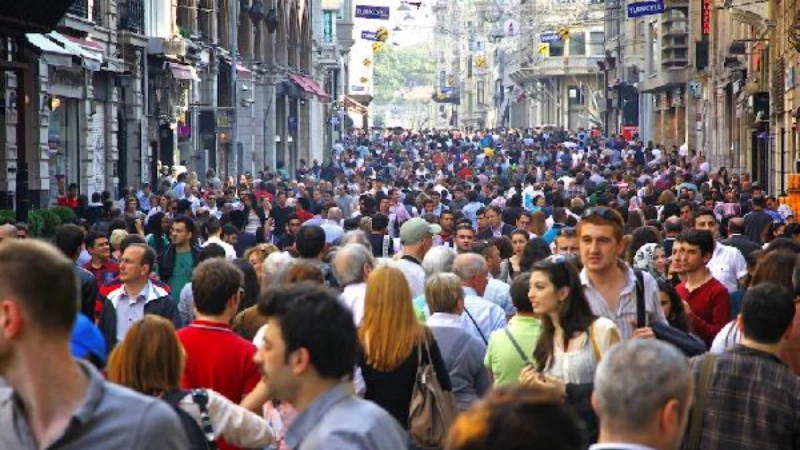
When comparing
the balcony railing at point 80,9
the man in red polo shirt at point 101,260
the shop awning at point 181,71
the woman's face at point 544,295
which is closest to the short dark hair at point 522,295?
the woman's face at point 544,295

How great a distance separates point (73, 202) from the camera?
2978 centimetres

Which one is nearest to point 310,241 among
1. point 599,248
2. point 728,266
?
point 728,266

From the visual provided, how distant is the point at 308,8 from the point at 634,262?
2540 inches

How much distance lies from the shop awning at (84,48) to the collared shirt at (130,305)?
20.5 meters

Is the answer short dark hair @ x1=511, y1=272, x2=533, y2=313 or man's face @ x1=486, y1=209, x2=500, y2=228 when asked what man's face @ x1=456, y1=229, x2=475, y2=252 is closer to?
man's face @ x1=486, y1=209, x2=500, y2=228

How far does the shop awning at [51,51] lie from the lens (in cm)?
3045

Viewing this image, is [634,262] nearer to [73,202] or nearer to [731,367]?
[731,367]

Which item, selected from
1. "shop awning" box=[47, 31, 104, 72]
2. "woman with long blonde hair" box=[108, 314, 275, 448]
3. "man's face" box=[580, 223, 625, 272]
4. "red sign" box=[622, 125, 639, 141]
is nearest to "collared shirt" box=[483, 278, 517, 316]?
"man's face" box=[580, 223, 625, 272]

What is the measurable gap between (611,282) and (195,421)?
309cm

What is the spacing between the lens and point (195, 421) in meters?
6.90

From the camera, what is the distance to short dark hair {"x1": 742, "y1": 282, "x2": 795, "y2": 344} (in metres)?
7.52

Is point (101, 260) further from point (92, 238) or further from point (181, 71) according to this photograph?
point (181, 71)

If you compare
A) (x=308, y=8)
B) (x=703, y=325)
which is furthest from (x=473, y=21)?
(x=703, y=325)

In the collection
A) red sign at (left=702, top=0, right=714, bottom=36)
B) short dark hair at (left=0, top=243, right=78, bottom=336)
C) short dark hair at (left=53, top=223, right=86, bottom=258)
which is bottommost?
short dark hair at (left=53, top=223, right=86, bottom=258)
